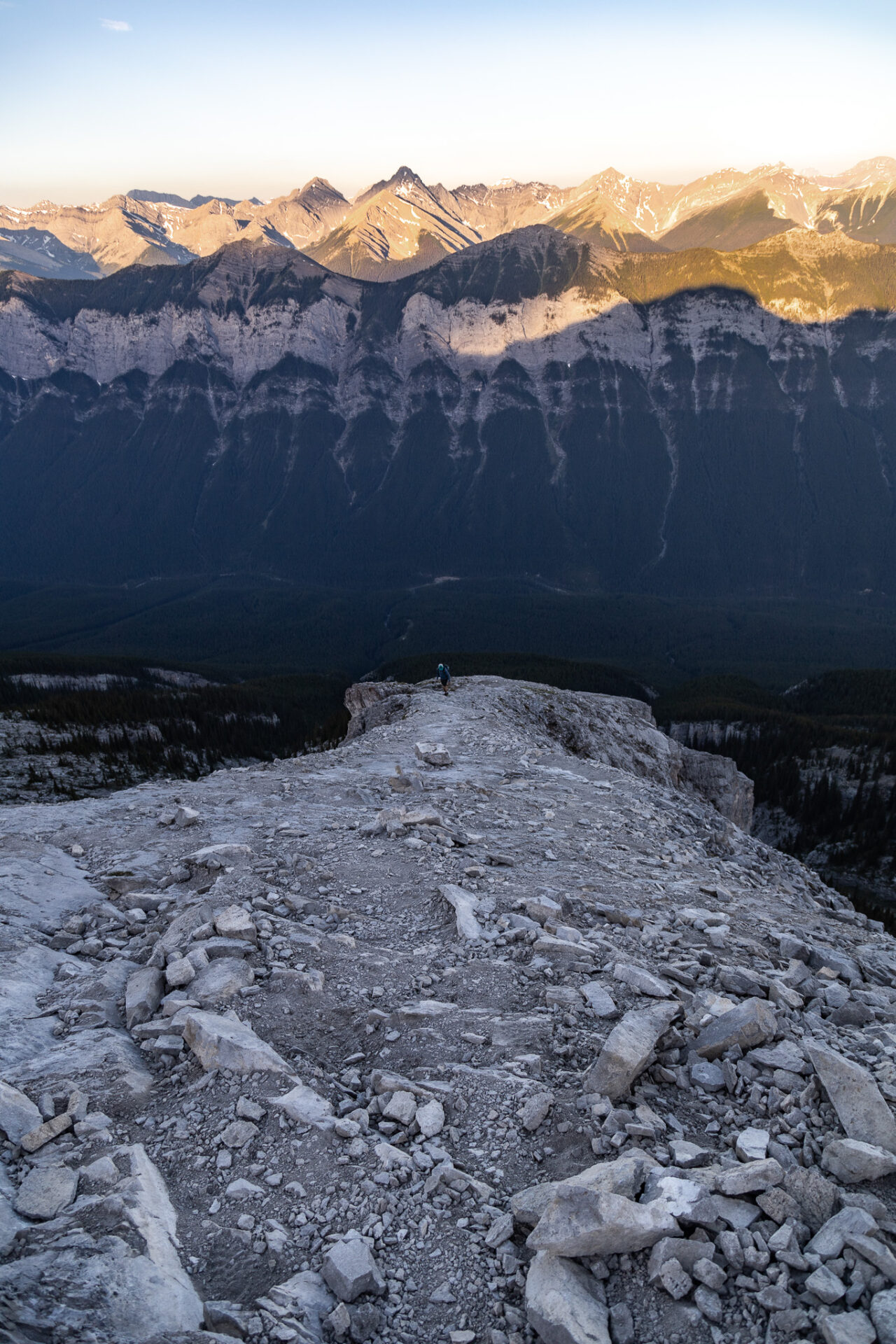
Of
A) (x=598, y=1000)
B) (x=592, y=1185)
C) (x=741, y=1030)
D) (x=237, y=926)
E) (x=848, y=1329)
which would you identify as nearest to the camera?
(x=848, y=1329)

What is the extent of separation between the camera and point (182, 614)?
180m

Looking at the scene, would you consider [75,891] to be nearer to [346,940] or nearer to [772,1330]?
[346,940]

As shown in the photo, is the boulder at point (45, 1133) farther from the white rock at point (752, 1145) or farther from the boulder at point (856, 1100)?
the boulder at point (856, 1100)

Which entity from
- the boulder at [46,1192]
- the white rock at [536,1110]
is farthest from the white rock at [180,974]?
the white rock at [536,1110]

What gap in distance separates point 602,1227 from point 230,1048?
12.3ft

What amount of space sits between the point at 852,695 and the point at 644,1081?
102241 mm

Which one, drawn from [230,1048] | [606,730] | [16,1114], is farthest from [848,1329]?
[606,730]

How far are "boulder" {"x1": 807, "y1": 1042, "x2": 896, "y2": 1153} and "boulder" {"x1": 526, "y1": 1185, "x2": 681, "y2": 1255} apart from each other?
1980 millimetres

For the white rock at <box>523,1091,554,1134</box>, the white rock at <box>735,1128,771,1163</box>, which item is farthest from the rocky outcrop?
the white rock at <box>735,1128,771,1163</box>

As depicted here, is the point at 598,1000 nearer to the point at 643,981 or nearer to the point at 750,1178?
the point at 643,981

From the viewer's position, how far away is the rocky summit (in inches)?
183

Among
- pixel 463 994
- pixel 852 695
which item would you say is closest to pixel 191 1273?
pixel 463 994

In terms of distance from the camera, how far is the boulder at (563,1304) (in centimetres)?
444

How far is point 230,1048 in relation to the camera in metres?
6.88
